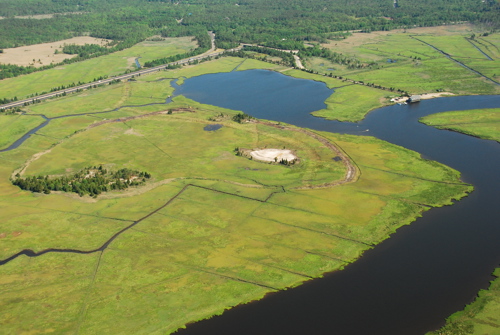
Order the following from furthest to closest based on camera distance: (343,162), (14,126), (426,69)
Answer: (426,69) < (14,126) < (343,162)

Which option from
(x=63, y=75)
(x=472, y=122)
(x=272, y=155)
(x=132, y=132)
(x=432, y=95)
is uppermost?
(x=432, y=95)

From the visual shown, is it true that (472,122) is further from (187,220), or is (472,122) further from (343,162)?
(187,220)

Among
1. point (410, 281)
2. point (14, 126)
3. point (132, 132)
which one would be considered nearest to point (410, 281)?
point (410, 281)

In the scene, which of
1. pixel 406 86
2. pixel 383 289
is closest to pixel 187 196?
pixel 383 289

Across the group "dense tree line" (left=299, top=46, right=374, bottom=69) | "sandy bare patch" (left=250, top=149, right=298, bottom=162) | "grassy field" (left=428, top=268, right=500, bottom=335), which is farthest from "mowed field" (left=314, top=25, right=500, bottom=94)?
"grassy field" (left=428, top=268, right=500, bottom=335)

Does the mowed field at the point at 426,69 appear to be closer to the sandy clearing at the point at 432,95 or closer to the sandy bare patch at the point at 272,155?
the sandy clearing at the point at 432,95

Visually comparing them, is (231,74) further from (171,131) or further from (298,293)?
(298,293)

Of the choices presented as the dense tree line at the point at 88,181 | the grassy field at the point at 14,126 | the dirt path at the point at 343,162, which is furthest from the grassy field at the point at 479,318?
the grassy field at the point at 14,126
